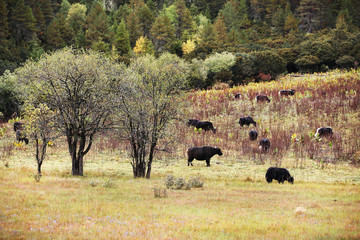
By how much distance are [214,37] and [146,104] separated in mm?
75174

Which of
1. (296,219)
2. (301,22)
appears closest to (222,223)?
(296,219)

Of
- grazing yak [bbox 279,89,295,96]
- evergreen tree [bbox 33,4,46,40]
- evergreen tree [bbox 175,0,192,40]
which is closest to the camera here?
grazing yak [bbox 279,89,295,96]

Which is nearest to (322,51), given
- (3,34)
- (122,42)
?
(122,42)

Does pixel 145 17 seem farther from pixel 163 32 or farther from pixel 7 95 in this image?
pixel 7 95

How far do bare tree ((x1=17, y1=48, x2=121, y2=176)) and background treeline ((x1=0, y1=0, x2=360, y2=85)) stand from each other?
4075cm

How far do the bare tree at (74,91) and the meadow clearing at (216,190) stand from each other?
3.22 metres

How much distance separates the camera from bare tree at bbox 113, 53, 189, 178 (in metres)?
22.4

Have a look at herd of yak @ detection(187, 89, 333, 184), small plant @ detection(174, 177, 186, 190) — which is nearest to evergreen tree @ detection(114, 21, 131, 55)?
herd of yak @ detection(187, 89, 333, 184)

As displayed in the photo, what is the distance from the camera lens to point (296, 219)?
1201 centimetres

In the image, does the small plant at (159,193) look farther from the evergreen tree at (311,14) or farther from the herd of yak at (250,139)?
the evergreen tree at (311,14)

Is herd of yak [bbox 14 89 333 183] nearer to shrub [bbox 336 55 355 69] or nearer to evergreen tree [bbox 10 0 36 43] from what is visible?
shrub [bbox 336 55 355 69]

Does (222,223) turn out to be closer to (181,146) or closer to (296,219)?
(296,219)

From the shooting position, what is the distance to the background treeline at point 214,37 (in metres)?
68.3

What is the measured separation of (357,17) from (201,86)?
6516cm
